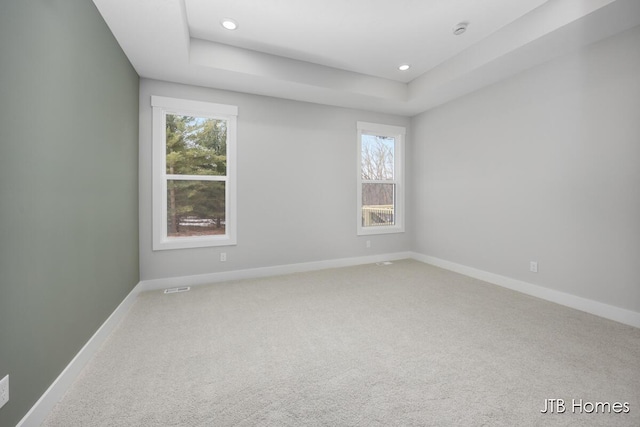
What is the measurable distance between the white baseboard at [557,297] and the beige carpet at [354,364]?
5.0 inches

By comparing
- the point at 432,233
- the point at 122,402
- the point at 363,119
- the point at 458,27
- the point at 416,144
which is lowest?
the point at 122,402

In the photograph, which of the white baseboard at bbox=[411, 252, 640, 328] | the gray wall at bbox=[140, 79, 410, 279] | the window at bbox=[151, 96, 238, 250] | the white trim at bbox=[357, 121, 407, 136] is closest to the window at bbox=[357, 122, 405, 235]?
the white trim at bbox=[357, 121, 407, 136]

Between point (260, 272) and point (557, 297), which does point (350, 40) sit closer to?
point (260, 272)

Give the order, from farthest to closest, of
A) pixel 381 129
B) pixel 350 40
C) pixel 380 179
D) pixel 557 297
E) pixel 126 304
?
pixel 380 179 → pixel 381 129 → pixel 350 40 → pixel 557 297 → pixel 126 304

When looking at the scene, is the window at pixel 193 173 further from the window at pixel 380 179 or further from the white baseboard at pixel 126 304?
the window at pixel 380 179

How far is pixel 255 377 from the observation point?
1681 millimetres

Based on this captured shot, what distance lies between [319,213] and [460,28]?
2777 millimetres

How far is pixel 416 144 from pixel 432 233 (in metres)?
1.57

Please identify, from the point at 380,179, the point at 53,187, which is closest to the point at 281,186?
the point at 380,179

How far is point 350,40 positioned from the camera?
3.05 meters

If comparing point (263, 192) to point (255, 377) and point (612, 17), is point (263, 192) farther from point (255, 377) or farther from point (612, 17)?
point (612, 17)

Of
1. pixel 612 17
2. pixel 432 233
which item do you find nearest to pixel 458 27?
pixel 612 17

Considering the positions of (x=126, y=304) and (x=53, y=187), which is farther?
(x=126, y=304)

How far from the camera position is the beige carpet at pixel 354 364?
4.57 ft
